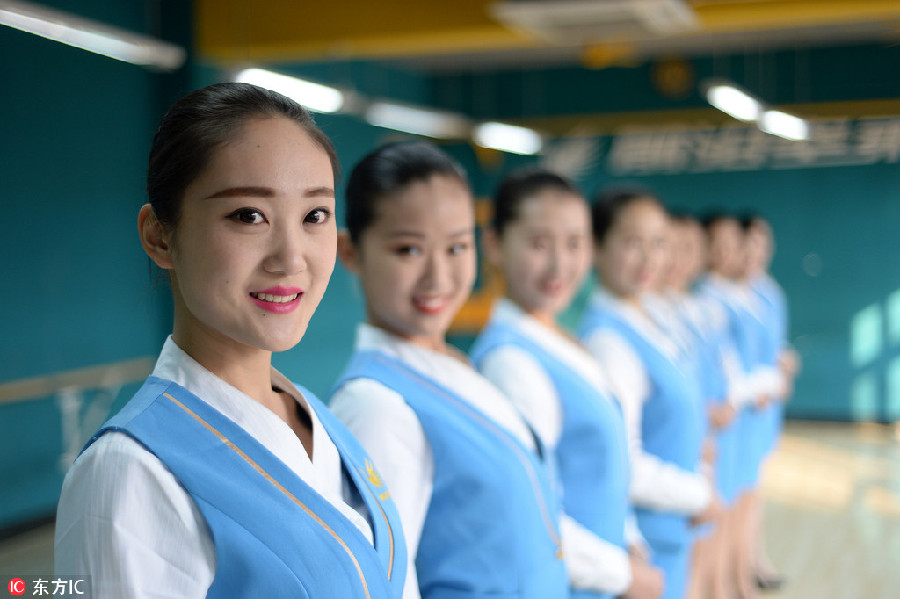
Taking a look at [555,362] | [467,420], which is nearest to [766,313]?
[555,362]

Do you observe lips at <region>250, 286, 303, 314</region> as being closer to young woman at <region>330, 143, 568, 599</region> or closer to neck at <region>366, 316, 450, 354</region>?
young woman at <region>330, 143, 568, 599</region>

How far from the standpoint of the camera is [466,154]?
455 inches

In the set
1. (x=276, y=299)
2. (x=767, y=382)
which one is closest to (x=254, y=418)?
(x=276, y=299)

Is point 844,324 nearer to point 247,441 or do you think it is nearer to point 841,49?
point 841,49

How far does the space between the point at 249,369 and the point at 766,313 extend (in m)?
5.48

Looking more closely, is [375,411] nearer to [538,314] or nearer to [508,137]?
[538,314]

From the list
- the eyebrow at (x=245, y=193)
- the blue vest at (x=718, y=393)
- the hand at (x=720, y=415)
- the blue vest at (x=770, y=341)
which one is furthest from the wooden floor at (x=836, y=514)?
the eyebrow at (x=245, y=193)

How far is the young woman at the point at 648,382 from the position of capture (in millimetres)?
2975

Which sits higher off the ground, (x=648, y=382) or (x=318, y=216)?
(x=318, y=216)

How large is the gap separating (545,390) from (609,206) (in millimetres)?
1202

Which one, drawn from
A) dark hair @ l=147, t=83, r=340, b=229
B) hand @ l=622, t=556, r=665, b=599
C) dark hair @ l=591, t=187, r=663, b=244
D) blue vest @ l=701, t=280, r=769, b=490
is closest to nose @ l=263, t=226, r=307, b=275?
dark hair @ l=147, t=83, r=340, b=229

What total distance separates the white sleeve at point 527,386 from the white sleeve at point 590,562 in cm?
22

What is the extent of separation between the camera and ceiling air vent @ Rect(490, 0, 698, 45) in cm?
405

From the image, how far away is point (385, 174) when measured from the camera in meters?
1.77
